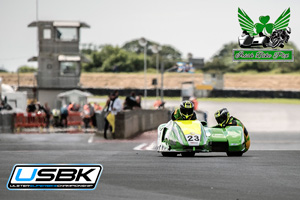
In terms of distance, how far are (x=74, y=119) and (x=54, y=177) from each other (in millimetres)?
26961

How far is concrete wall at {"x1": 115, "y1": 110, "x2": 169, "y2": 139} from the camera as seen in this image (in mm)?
26297

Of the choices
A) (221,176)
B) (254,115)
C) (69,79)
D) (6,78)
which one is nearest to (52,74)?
(69,79)

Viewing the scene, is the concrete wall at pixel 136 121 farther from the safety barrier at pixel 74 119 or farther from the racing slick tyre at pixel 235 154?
the racing slick tyre at pixel 235 154

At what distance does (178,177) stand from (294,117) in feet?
189

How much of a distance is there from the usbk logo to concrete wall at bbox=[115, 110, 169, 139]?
16.4 meters

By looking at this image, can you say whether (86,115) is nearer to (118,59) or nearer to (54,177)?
(54,177)

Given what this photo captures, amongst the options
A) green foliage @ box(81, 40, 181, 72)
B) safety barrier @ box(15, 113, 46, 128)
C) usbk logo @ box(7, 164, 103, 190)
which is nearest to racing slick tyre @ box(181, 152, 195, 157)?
Result: usbk logo @ box(7, 164, 103, 190)

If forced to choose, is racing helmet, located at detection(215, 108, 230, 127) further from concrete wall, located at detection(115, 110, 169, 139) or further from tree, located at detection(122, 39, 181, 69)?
tree, located at detection(122, 39, 181, 69)

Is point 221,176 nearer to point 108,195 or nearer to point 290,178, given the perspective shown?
point 290,178

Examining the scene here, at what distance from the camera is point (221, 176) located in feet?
38.7

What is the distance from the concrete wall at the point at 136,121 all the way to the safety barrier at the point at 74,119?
3.61 metres

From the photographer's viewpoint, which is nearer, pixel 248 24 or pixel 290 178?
pixel 290 178

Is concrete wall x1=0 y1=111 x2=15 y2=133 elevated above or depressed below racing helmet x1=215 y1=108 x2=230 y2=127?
below

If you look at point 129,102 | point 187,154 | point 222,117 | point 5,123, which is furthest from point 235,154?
point 5,123
